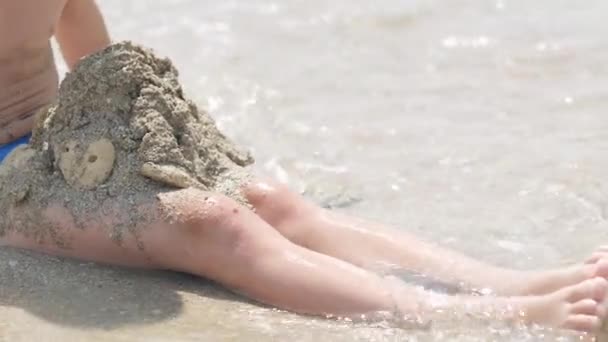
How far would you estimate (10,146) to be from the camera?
3.00m

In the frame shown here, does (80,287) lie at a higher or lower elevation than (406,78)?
lower

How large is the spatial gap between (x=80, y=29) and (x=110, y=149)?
638 mm

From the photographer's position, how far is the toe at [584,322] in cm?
243

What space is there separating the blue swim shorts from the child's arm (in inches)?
11.7

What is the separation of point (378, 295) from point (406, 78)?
7.53ft

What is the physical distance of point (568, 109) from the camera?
4.28 metres

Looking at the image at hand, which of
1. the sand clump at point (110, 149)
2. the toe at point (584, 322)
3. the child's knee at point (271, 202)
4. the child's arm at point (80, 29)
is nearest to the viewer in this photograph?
the toe at point (584, 322)

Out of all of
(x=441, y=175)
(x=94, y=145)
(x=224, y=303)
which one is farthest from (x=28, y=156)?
(x=441, y=175)

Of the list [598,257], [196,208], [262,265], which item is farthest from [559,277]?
[196,208]

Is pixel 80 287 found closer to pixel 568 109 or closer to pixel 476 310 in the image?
pixel 476 310

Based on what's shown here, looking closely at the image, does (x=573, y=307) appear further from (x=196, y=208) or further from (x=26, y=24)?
(x=26, y=24)

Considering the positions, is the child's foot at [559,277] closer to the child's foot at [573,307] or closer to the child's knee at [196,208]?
the child's foot at [573,307]

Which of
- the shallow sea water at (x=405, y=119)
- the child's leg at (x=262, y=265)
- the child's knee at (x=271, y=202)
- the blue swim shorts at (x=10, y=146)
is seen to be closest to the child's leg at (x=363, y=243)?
the child's knee at (x=271, y=202)

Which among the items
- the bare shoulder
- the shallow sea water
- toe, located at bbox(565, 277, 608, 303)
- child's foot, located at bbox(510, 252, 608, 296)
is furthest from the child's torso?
toe, located at bbox(565, 277, 608, 303)
